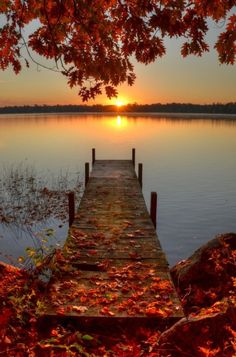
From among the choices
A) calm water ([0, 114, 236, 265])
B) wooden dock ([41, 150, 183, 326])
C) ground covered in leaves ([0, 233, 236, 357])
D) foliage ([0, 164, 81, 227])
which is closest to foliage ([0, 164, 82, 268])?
foliage ([0, 164, 81, 227])

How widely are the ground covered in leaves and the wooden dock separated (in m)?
0.24

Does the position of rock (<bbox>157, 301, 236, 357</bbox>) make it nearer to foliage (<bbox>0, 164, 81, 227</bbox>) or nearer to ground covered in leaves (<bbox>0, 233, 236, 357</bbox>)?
ground covered in leaves (<bbox>0, 233, 236, 357</bbox>)

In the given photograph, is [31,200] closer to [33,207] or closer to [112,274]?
[33,207]

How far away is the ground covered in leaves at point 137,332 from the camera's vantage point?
4.51 m

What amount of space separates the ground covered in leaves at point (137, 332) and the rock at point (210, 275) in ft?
0.07

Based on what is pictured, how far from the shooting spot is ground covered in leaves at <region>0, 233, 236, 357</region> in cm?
451

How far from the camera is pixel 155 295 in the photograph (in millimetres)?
6180

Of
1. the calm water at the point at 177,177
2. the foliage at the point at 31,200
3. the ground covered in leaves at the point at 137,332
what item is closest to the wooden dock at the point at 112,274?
the ground covered in leaves at the point at 137,332

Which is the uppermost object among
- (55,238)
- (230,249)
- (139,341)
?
(230,249)

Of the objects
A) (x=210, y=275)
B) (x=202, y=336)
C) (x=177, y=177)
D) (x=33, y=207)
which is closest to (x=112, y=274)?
(x=210, y=275)

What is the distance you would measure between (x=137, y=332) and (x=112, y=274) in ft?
5.62

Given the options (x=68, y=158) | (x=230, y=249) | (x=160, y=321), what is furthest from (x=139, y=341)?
(x=68, y=158)

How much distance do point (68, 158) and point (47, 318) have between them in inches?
1527

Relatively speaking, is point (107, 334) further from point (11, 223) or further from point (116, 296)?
point (11, 223)
